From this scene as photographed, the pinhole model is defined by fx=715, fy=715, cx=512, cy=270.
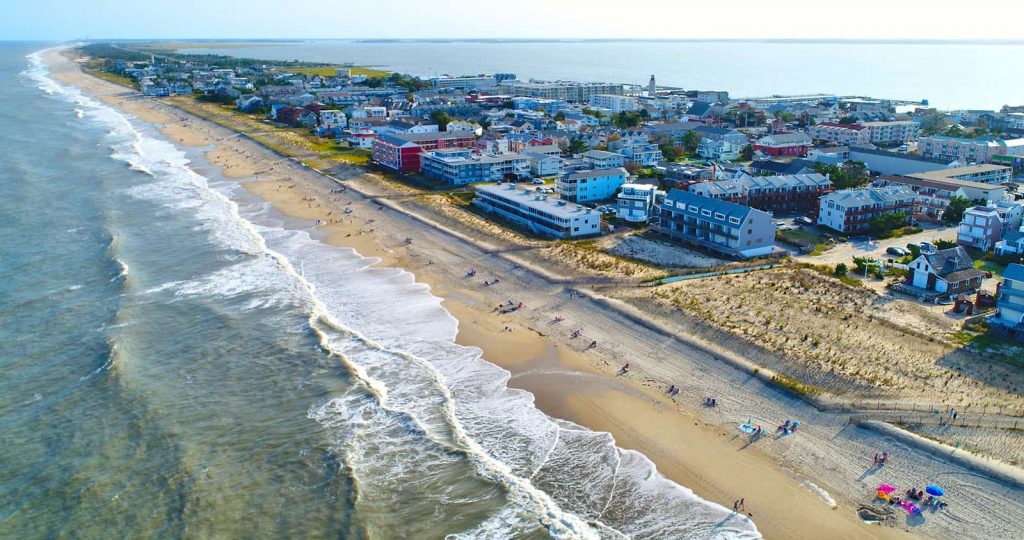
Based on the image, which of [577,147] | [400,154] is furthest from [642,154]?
[400,154]

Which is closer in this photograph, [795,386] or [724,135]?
[795,386]

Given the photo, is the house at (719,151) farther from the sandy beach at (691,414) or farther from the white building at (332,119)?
the white building at (332,119)

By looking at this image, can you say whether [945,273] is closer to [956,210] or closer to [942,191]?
[956,210]

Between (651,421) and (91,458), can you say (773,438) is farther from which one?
(91,458)

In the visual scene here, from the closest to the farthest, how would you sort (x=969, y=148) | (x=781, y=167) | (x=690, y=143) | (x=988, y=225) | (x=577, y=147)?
(x=988, y=225) < (x=781, y=167) < (x=969, y=148) < (x=577, y=147) < (x=690, y=143)

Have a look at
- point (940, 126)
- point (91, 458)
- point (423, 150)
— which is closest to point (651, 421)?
point (91, 458)

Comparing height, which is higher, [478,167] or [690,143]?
[690,143]
